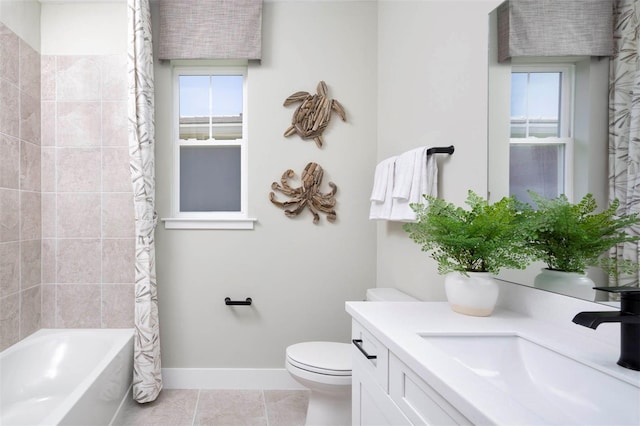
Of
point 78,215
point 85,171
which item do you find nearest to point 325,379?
point 78,215

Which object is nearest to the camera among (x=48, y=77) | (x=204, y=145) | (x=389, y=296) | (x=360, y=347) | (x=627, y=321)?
(x=627, y=321)

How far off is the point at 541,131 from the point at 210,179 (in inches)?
81.6

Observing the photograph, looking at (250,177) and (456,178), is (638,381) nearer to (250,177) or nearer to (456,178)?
(456,178)

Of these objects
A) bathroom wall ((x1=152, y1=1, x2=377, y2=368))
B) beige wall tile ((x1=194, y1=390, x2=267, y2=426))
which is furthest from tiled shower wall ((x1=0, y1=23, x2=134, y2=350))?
beige wall tile ((x1=194, y1=390, x2=267, y2=426))

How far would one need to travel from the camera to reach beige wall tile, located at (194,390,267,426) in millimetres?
2039

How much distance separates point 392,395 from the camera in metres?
0.93

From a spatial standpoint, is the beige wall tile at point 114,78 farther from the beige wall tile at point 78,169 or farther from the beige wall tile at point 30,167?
the beige wall tile at point 30,167

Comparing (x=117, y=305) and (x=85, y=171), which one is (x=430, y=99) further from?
(x=117, y=305)

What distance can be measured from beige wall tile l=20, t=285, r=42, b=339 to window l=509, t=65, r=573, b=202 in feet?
8.96

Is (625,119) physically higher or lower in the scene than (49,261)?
higher

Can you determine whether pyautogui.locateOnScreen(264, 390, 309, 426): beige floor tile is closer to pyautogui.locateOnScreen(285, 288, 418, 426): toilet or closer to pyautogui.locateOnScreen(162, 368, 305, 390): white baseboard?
pyautogui.locateOnScreen(162, 368, 305, 390): white baseboard

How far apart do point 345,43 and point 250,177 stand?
1144 millimetres

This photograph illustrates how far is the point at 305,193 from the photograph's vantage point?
2.44 meters

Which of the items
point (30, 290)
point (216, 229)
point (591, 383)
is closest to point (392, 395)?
point (591, 383)
